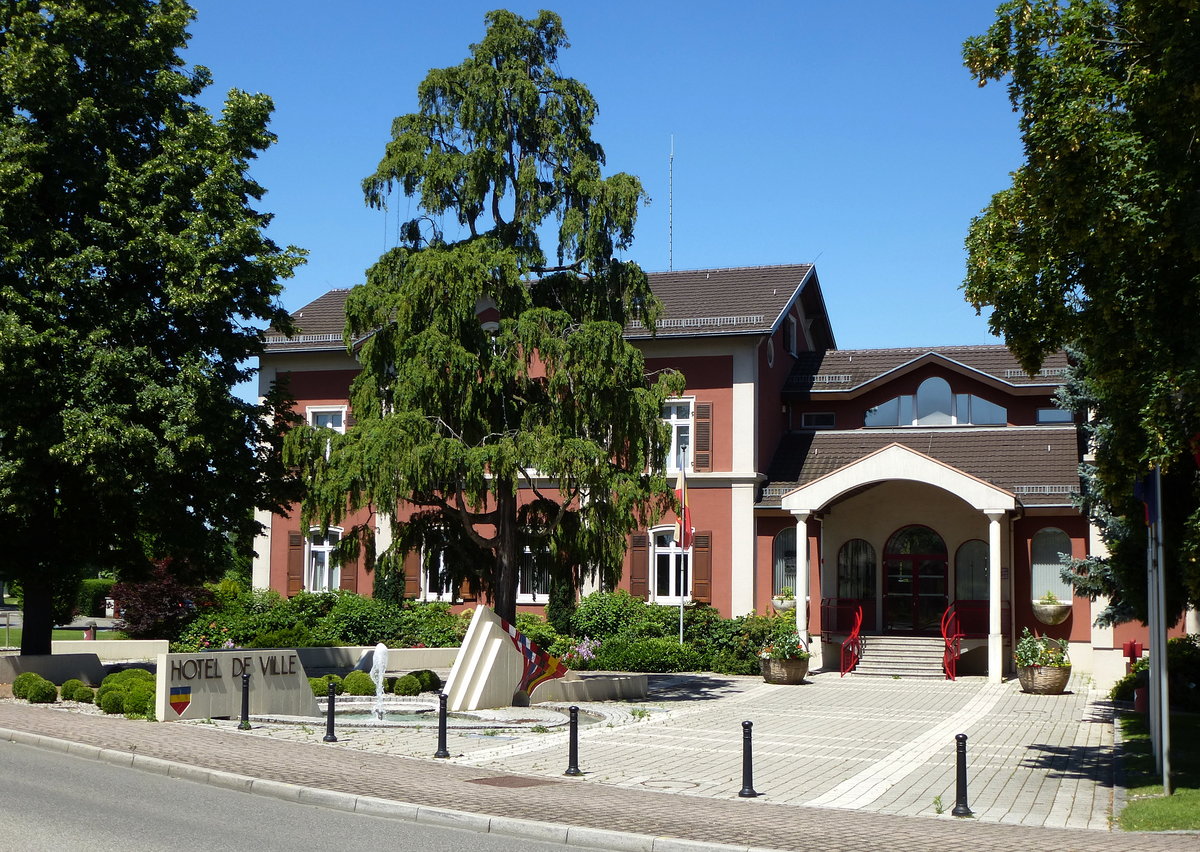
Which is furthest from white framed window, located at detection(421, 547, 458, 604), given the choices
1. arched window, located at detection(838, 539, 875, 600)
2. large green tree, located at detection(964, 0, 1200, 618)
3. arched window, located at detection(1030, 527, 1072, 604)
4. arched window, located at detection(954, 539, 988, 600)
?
arched window, located at detection(1030, 527, 1072, 604)

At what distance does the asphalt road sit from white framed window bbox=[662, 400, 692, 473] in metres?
19.8

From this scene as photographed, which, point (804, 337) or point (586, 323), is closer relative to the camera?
point (586, 323)

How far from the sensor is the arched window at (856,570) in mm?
30719

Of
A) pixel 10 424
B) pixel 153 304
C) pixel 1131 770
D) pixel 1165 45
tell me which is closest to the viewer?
pixel 1165 45

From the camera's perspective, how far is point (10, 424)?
20188mm

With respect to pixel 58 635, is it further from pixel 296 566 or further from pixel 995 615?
pixel 995 615

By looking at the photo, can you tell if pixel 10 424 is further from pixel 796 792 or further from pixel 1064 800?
pixel 1064 800

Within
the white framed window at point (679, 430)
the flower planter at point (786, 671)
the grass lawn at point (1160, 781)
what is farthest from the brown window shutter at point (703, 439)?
the grass lawn at point (1160, 781)

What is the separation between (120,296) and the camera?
71.9 ft

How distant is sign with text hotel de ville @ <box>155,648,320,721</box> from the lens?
17297 mm

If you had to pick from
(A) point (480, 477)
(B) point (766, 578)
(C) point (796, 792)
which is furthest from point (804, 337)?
(C) point (796, 792)

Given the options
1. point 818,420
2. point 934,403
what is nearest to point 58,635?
point 818,420

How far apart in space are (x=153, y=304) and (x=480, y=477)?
6.87 m

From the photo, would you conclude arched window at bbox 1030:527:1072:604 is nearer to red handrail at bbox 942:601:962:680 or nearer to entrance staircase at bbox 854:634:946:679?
red handrail at bbox 942:601:962:680
